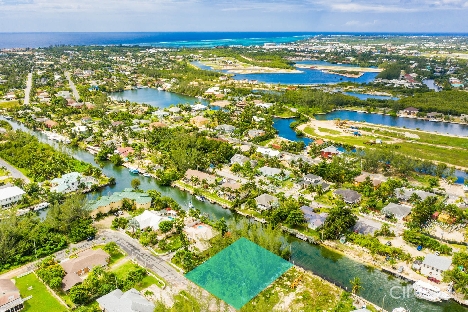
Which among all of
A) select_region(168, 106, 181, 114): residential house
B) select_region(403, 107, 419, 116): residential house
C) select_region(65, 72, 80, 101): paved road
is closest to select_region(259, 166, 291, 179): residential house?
select_region(168, 106, 181, 114): residential house

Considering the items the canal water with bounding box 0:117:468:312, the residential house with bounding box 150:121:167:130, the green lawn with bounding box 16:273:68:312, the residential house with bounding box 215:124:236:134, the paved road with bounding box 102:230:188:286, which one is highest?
the residential house with bounding box 150:121:167:130

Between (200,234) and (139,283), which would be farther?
(200,234)

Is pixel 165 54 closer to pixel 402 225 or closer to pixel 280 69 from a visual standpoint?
pixel 280 69

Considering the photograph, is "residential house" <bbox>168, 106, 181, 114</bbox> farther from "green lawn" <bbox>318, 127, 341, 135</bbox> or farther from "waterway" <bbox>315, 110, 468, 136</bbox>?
"green lawn" <bbox>318, 127, 341, 135</bbox>

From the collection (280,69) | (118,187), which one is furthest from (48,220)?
(280,69)

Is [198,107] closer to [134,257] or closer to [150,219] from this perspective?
[150,219]

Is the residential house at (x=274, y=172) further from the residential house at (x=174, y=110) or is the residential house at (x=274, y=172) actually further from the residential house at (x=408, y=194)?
the residential house at (x=174, y=110)

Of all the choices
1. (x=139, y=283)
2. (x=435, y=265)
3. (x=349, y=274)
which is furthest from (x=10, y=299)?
(x=435, y=265)
